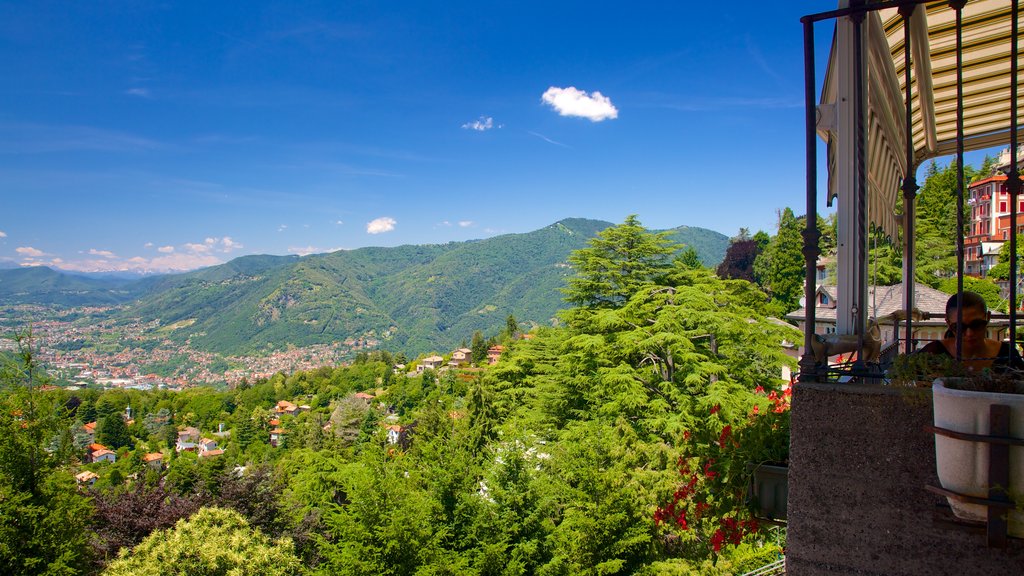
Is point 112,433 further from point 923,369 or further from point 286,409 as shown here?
point 923,369

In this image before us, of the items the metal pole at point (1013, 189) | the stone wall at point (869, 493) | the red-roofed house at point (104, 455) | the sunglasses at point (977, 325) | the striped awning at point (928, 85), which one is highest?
the striped awning at point (928, 85)

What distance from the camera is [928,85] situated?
3.22 m

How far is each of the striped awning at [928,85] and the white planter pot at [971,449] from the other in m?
0.92

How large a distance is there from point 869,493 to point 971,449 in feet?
1.49

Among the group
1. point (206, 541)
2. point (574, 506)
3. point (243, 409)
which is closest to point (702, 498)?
point (574, 506)

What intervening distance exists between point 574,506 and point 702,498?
7248 mm

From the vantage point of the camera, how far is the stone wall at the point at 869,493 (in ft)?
5.00

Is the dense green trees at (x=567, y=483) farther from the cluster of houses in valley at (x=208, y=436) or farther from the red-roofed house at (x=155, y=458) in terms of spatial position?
the red-roofed house at (x=155, y=458)

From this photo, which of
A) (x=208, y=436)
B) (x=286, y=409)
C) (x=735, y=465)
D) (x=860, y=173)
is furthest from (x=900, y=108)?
(x=286, y=409)

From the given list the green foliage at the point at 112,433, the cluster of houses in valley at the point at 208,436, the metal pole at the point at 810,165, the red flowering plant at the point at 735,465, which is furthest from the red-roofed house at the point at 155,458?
the metal pole at the point at 810,165

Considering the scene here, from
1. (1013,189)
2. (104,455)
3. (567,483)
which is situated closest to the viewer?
(1013,189)

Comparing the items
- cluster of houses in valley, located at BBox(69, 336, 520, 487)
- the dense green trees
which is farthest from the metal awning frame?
cluster of houses in valley, located at BBox(69, 336, 520, 487)

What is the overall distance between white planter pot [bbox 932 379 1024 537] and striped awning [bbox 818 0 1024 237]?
3.01 feet

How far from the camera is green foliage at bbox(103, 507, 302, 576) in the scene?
975cm
